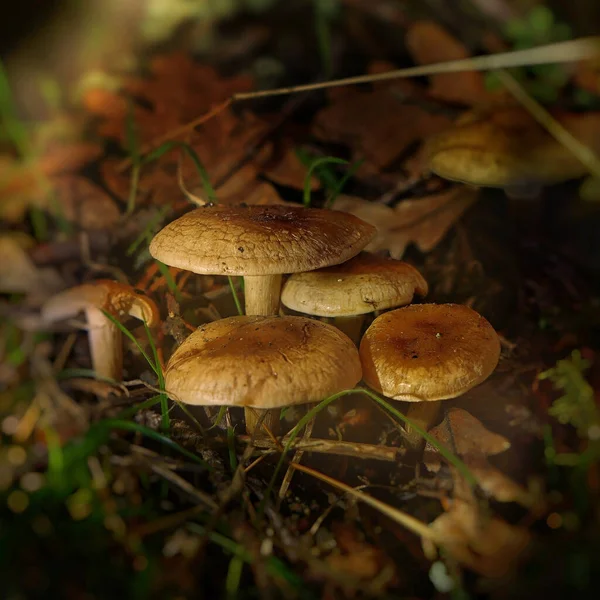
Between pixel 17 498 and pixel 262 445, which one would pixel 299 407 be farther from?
pixel 17 498

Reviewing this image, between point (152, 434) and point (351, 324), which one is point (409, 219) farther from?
point (152, 434)

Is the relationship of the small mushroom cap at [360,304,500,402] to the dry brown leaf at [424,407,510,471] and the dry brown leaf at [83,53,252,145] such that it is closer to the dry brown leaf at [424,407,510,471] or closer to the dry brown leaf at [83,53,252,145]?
the dry brown leaf at [424,407,510,471]

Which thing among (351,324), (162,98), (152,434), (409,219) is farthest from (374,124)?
(152,434)

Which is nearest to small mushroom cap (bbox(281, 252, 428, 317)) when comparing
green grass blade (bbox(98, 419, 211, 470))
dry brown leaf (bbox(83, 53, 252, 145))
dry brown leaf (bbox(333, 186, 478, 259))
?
dry brown leaf (bbox(333, 186, 478, 259))

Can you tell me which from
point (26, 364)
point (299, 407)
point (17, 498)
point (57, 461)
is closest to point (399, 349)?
point (299, 407)

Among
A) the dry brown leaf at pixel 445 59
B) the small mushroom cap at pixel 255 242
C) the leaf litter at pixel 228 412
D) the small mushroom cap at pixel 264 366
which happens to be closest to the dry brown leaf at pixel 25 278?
the leaf litter at pixel 228 412

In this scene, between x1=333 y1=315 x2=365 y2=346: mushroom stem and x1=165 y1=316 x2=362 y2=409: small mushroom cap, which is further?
x1=333 y1=315 x2=365 y2=346: mushroom stem
